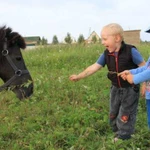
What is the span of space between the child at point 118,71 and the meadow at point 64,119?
185 millimetres

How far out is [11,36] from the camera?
388cm

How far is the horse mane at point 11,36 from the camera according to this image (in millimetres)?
3813

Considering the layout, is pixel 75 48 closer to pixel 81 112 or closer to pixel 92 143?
pixel 81 112

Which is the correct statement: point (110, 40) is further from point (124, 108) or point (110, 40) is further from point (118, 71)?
point (124, 108)

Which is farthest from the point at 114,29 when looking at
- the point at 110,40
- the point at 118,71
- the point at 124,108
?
the point at 124,108

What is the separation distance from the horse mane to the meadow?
104 centimetres

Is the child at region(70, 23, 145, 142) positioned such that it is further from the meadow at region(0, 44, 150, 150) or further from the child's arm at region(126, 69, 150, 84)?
the child's arm at region(126, 69, 150, 84)

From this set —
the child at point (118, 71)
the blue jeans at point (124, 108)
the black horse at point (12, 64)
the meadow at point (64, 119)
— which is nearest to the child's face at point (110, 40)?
the child at point (118, 71)

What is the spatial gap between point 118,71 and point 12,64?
1378 millimetres

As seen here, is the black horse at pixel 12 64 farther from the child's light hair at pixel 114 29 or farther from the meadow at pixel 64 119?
the child's light hair at pixel 114 29

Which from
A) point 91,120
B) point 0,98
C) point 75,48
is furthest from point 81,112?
point 75,48

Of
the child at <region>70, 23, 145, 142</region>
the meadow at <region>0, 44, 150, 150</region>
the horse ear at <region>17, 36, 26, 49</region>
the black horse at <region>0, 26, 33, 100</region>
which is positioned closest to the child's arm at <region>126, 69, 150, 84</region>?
the child at <region>70, 23, 145, 142</region>

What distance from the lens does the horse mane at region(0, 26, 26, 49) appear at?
3813 mm

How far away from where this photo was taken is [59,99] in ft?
16.6
